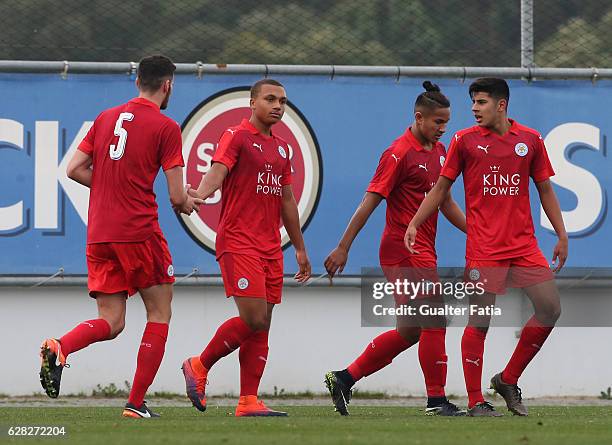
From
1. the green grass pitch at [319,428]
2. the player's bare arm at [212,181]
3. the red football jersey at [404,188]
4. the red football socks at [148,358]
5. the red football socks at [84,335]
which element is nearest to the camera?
the green grass pitch at [319,428]

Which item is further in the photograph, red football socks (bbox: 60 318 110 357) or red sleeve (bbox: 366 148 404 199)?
red sleeve (bbox: 366 148 404 199)

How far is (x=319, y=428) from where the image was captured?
26.4ft

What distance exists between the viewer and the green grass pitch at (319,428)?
7.22m

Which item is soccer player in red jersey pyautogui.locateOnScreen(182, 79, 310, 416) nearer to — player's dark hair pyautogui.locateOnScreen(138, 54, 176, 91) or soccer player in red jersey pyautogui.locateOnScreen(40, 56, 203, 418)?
soccer player in red jersey pyautogui.locateOnScreen(40, 56, 203, 418)

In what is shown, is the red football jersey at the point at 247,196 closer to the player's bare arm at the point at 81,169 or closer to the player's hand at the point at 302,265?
the player's hand at the point at 302,265

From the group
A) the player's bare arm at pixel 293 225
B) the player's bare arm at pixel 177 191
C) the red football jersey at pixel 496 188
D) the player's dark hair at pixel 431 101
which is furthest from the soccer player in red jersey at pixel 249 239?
the red football jersey at pixel 496 188

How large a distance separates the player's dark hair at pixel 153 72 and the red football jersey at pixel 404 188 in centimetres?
171

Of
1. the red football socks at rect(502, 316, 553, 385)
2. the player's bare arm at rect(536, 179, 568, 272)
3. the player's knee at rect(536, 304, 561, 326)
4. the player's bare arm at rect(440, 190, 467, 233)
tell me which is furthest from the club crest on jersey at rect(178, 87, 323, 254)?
the player's knee at rect(536, 304, 561, 326)

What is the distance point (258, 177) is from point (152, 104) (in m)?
0.92

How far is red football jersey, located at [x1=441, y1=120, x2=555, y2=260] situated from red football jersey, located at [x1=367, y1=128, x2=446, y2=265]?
46 centimetres

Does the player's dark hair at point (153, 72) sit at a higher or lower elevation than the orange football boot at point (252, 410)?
higher

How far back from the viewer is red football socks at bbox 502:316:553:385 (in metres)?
9.28

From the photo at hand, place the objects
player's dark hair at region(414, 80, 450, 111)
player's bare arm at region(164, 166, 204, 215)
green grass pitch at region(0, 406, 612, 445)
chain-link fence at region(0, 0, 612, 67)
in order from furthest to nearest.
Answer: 1. chain-link fence at region(0, 0, 612, 67)
2. player's dark hair at region(414, 80, 450, 111)
3. player's bare arm at region(164, 166, 204, 215)
4. green grass pitch at region(0, 406, 612, 445)

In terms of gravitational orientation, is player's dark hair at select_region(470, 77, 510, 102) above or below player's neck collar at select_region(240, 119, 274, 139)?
above
